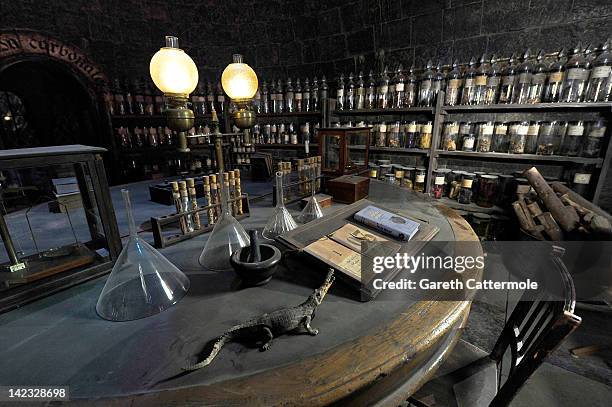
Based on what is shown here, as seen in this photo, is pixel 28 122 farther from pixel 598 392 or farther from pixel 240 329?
pixel 598 392

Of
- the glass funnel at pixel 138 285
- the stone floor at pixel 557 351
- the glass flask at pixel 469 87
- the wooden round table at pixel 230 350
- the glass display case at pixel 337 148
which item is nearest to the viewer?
the wooden round table at pixel 230 350

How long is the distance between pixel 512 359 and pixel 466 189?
2.17 m

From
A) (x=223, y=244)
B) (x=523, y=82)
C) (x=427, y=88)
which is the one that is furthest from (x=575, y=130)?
(x=223, y=244)

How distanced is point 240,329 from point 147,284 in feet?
1.35

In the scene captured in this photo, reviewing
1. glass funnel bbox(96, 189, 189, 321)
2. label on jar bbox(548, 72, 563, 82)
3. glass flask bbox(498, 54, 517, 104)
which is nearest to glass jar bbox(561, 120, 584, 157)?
label on jar bbox(548, 72, 563, 82)

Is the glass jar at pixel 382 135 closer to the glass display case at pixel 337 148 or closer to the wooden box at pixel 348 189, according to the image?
the glass display case at pixel 337 148

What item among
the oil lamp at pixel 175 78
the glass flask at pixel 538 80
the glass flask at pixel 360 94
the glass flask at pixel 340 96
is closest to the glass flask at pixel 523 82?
the glass flask at pixel 538 80

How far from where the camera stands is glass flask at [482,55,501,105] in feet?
8.69

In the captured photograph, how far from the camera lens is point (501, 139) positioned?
2762 millimetres

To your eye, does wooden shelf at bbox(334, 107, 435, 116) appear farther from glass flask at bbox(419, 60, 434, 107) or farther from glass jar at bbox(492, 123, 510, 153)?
glass jar at bbox(492, 123, 510, 153)

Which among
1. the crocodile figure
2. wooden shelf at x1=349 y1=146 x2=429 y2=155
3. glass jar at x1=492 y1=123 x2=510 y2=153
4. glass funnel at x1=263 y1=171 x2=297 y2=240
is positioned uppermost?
glass jar at x1=492 y1=123 x2=510 y2=153

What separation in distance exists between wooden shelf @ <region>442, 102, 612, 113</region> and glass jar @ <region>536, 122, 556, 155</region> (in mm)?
155

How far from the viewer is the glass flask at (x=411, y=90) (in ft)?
9.84

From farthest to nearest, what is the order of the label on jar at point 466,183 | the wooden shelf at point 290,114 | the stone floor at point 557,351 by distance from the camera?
the wooden shelf at point 290,114, the label on jar at point 466,183, the stone floor at point 557,351
